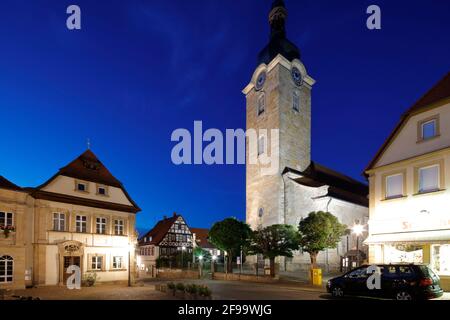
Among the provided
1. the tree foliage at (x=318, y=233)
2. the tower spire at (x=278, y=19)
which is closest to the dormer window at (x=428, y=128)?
the tree foliage at (x=318, y=233)

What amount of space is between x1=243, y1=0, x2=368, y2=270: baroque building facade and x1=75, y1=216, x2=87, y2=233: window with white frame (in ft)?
86.9

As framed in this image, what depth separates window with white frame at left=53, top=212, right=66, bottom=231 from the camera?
2886 cm

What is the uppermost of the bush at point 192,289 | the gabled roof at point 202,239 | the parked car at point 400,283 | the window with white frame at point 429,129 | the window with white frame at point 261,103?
the window with white frame at point 261,103

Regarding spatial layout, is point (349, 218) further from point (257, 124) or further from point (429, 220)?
point (429, 220)

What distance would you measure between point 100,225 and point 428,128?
24.0m

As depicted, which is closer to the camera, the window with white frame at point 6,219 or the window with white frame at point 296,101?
the window with white frame at point 6,219

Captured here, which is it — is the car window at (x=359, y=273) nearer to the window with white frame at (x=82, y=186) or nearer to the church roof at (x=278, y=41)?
the window with white frame at (x=82, y=186)

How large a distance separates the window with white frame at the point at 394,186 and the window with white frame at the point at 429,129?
8.30 feet

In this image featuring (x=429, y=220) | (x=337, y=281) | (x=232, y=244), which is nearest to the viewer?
(x=337, y=281)

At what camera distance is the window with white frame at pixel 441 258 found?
20078mm
